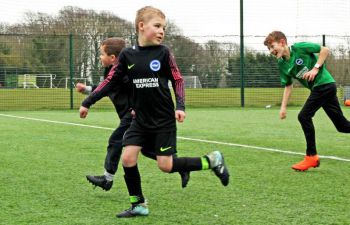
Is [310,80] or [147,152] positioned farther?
[310,80]

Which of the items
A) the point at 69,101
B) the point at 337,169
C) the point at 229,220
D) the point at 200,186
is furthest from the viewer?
the point at 69,101

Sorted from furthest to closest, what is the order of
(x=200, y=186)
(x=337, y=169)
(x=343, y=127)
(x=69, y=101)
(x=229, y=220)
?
(x=69, y=101)
(x=343, y=127)
(x=337, y=169)
(x=200, y=186)
(x=229, y=220)

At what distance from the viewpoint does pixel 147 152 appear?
15.7 ft

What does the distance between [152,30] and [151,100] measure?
51 cm

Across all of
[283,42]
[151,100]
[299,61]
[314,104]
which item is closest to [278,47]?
[283,42]

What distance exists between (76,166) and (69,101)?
49.4ft

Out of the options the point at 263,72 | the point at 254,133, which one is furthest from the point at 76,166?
the point at 263,72

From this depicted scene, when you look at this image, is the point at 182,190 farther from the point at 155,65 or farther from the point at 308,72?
the point at 308,72

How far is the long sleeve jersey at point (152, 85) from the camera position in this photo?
4480 millimetres

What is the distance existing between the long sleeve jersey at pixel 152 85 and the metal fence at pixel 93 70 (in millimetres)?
16893

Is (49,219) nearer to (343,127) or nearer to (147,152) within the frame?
(147,152)

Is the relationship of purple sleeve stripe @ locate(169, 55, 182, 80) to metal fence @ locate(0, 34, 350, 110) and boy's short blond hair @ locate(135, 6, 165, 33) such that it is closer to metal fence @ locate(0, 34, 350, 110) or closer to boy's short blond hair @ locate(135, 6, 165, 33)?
boy's short blond hair @ locate(135, 6, 165, 33)

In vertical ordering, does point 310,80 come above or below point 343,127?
above

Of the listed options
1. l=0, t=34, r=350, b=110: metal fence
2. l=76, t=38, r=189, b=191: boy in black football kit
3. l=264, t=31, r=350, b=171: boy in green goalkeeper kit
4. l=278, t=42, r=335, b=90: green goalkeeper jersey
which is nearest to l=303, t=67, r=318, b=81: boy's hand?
l=264, t=31, r=350, b=171: boy in green goalkeeper kit
